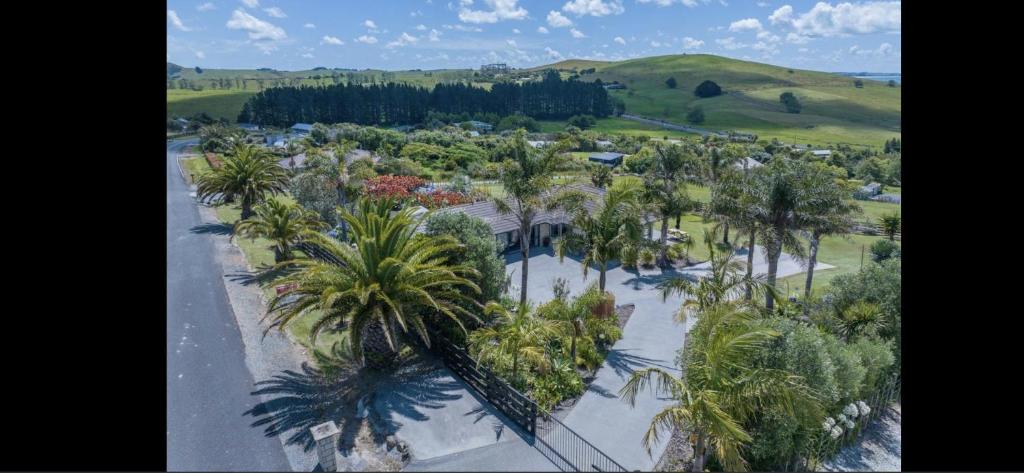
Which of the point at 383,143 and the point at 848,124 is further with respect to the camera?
the point at 848,124

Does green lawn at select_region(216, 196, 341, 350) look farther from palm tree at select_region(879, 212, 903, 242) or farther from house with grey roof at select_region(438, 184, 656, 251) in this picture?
palm tree at select_region(879, 212, 903, 242)

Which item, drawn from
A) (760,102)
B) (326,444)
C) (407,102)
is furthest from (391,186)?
(760,102)

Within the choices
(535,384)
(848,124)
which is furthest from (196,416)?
(848,124)

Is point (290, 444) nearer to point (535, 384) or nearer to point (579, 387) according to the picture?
point (535, 384)

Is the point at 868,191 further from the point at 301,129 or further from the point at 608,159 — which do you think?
the point at 301,129

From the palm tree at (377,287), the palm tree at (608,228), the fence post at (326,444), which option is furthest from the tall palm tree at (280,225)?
the fence post at (326,444)

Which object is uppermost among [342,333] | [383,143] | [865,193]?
[383,143]
